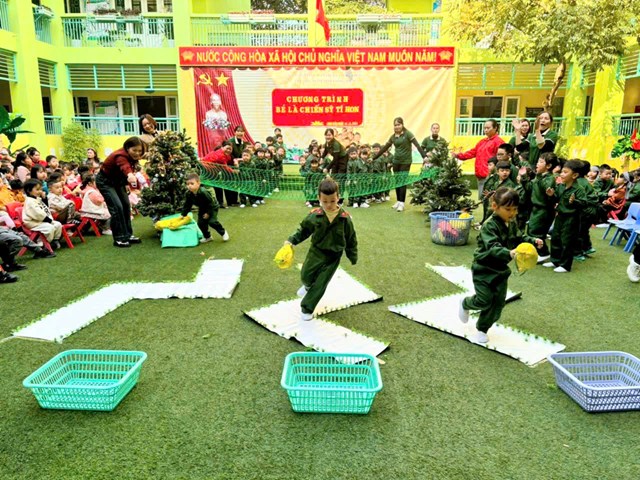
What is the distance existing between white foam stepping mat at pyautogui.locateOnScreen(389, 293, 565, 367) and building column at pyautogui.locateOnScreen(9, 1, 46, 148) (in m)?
13.1

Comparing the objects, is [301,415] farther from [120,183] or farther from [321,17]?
[321,17]

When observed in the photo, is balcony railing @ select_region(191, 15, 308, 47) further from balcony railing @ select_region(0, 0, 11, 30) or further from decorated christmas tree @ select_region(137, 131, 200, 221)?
A: decorated christmas tree @ select_region(137, 131, 200, 221)

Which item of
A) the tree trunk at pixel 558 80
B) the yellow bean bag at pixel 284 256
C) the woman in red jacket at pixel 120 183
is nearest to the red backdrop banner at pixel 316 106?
the tree trunk at pixel 558 80

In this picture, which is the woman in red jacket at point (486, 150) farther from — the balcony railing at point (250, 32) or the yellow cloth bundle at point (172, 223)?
the balcony railing at point (250, 32)

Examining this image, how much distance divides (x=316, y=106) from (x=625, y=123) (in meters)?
8.42

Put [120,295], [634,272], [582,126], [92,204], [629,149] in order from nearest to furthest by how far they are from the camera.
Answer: [120,295] → [634,272] → [92,204] → [629,149] → [582,126]

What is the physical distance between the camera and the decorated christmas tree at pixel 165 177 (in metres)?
7.13

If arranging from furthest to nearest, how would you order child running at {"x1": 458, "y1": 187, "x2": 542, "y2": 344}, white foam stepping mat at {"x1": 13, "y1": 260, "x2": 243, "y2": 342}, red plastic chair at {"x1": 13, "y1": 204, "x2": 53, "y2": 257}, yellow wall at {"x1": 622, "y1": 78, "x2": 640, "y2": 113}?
yellow wall at {"x1": 622, "y1": 78, "x2": 640, "y2": 113} → red plastic chair at {"x1": 13, "y1": 204, "x2": 53, "y2": 257} → white foam stepping mat at {"x1": 13, "y1": 260, "x2": 243, "y2": 342} → child running at {"x1": 458, "y1": 187, "x2": 542, "y2": 344}

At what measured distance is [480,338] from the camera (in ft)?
12.2

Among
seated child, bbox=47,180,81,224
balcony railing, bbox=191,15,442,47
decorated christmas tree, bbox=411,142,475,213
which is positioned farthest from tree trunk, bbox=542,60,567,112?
seated child, bbox=47,180,81,224

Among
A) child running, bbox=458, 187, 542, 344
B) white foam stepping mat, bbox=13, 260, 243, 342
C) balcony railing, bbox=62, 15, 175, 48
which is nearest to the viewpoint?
child running, bbox=458, 187, 542, 344

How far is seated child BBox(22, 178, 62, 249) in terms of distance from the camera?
6086 mm

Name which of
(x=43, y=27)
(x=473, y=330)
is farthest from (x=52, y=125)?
(x=473, y=330)

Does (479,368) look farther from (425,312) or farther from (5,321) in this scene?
(5,321)
